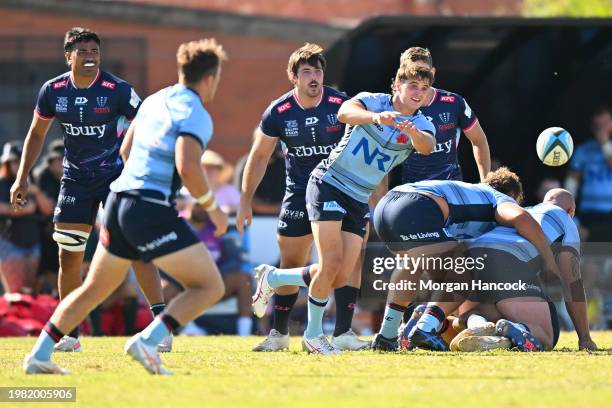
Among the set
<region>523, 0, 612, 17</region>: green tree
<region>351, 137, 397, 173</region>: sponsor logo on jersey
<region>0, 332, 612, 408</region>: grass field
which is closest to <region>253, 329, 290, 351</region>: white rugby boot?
<region>0, 332, 612, 408</region>: grass field

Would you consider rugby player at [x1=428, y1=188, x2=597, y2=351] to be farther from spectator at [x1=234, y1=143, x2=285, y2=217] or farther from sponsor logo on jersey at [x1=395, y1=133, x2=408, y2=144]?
spectator at [x1=234, y1=143, x2=285, y2=217]

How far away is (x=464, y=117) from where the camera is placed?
11375 millimetres

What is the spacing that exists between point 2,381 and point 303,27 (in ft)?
61.6

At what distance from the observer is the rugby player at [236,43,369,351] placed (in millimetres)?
Result: 10656

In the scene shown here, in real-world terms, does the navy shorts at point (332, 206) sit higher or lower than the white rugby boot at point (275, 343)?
higher

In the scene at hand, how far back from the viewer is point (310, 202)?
995 centimetres

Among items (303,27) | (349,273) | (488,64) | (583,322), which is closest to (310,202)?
(349,273)

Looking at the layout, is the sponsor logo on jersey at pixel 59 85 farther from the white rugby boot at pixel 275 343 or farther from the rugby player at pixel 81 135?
the white rugby boot at pixel 275 343

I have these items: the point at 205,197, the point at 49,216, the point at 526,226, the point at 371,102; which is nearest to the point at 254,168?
the point at 371,102

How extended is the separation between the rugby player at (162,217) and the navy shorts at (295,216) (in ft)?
8.97

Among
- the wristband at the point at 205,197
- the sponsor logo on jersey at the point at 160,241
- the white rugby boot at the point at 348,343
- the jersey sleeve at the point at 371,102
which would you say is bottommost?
the white rugby boot at the point at 348,343

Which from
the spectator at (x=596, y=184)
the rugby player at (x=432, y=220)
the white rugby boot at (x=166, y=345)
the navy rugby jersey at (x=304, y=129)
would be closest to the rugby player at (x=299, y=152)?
the navy rugby jersey at (x=304, y=129)

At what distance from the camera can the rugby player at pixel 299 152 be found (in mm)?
10656

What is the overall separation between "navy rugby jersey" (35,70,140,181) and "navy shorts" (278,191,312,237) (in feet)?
5.09
